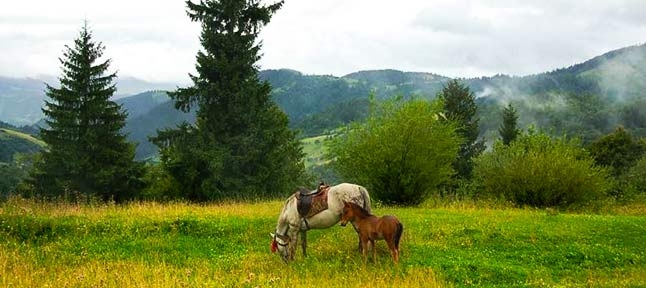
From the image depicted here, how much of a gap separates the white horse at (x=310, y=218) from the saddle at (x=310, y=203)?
0.28 ft

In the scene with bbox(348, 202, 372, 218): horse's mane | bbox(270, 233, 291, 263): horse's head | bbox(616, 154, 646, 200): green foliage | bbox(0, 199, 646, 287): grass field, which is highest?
bbox(348, 202, 372, 218): horse's mane

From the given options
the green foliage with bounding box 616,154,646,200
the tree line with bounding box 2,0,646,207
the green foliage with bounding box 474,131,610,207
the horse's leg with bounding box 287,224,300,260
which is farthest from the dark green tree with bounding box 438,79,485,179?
the horse's leg with bounding box 287,224,300,260

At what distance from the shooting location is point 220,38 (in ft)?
127

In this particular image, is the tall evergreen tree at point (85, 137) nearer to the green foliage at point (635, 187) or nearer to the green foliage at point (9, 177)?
the green foliage at point (635, 187)

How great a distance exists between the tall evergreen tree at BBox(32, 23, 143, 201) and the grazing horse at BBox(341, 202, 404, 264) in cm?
3136

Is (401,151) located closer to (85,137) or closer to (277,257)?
(277,257)

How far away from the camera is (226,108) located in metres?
39.2

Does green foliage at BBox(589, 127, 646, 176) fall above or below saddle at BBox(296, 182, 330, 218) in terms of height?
below

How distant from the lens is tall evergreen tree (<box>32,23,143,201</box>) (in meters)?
40.5

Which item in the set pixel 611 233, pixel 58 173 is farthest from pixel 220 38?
pixel 611 233

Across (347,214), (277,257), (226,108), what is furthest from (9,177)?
(347,214)

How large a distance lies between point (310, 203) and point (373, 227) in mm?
1821

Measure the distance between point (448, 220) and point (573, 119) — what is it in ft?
660

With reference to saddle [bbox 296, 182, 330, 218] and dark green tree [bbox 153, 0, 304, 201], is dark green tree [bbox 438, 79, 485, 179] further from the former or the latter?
saddle [bbox 296, 182, 330, 218]
